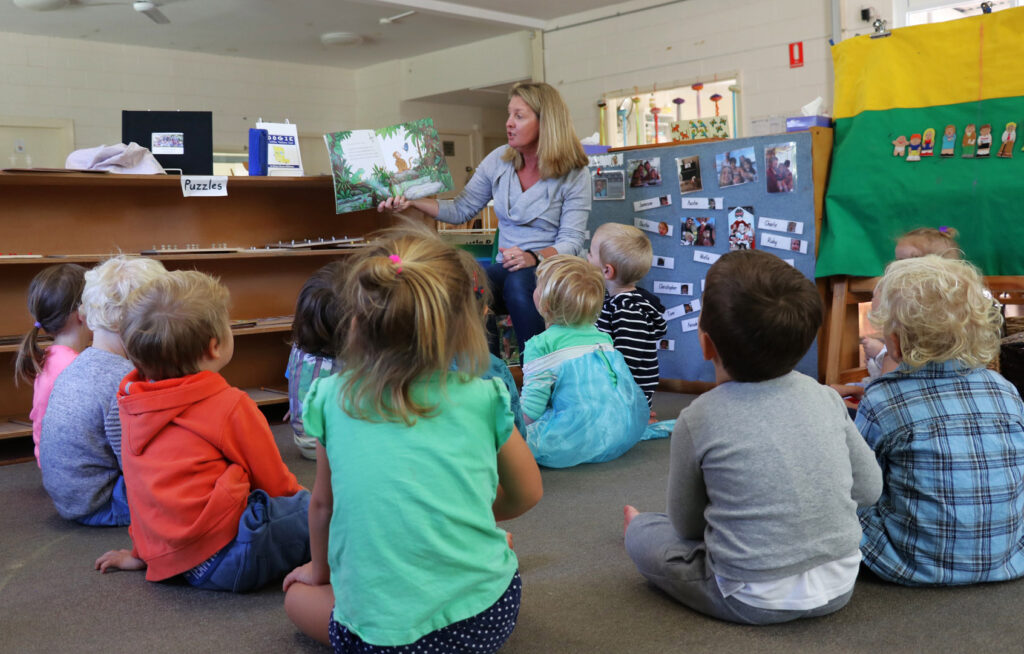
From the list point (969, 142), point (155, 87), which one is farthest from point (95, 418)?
point (155, 87)

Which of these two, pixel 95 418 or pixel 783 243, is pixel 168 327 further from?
pixel 783 243

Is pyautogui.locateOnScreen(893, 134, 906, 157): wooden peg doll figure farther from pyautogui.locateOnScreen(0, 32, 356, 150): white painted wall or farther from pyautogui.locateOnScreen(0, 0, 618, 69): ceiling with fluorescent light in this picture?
pyautogui.locateOnScreen(0, 32, 356, 150): white painted wall

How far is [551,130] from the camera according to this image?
3805mm

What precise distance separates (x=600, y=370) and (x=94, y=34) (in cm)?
793

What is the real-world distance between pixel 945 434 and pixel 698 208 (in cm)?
256

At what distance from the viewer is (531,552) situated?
218 centimetres

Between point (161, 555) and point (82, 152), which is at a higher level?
point (82, 152)

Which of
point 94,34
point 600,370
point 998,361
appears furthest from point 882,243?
point 94,34

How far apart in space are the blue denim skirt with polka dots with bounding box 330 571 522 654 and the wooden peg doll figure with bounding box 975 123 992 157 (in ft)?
10.0

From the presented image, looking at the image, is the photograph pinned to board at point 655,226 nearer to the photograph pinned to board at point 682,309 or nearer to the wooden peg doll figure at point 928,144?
the photograph pinned to board at point 682,309

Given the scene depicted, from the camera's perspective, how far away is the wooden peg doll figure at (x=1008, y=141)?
11.5 feet

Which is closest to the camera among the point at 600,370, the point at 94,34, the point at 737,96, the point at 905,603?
the point at 905,603

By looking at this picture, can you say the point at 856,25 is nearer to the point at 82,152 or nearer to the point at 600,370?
the point at 600,370

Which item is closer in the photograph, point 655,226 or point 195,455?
point 195,455
